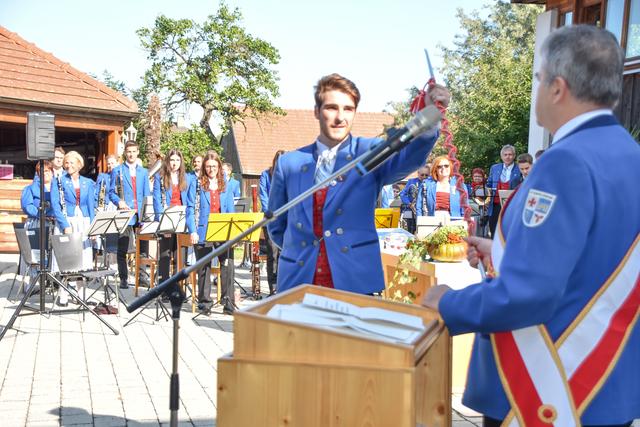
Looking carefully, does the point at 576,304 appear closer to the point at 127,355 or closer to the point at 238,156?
the point at 127,355

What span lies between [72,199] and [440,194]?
18.5 ft

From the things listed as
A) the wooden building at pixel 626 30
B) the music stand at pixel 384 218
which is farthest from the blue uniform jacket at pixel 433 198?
the wooden building at pixel 626 30

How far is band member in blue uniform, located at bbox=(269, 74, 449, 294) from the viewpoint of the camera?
318 centimetres

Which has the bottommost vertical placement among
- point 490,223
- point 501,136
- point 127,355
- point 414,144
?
point 127,355

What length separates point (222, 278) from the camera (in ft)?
29.2

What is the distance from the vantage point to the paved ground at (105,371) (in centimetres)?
485

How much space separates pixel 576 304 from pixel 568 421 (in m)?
0.31

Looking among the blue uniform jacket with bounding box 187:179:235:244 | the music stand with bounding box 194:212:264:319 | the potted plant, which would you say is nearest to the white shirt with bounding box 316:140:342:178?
the potted plant

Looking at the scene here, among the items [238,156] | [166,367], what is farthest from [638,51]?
[238,156]

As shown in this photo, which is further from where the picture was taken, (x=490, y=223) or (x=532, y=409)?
(x=490, y=223)

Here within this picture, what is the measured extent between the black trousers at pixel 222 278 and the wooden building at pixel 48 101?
30.0 ft

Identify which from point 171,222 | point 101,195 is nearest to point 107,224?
point 171,222

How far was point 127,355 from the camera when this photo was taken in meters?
6.61

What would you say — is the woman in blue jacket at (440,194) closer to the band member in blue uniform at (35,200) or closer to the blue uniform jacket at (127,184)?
the blue uniform jacket at (127,184)
